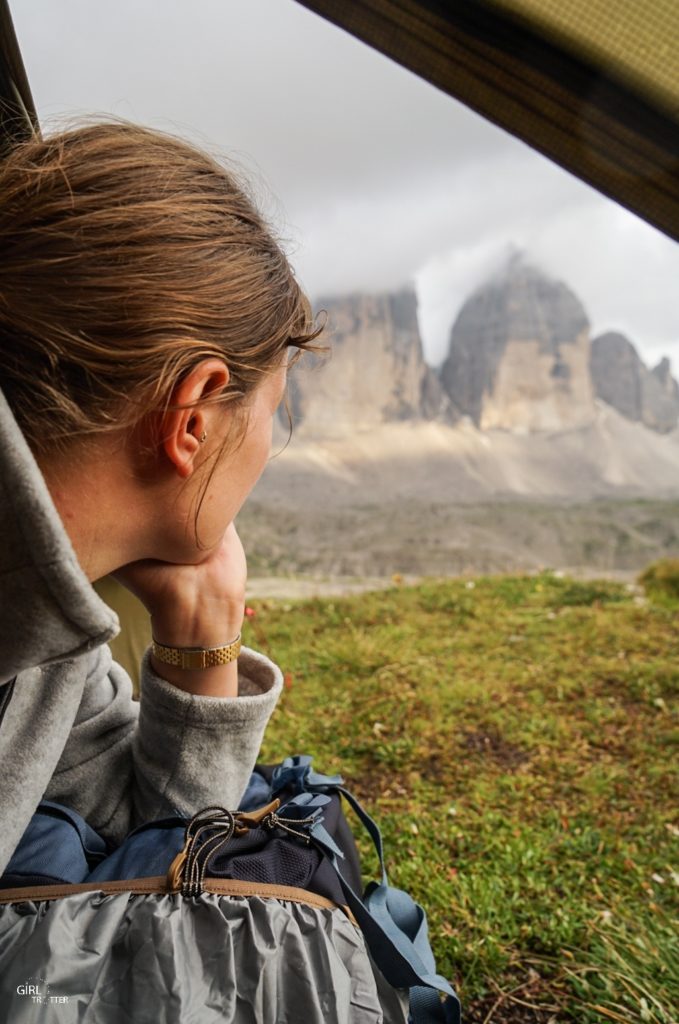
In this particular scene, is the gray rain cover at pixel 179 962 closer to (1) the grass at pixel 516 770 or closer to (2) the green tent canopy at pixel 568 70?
(1) the grass at pixel 516 770

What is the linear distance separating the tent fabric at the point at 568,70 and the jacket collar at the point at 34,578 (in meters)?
0.64

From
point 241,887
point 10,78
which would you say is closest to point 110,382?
point 241,887

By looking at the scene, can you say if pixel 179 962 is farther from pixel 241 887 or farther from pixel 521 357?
pixel 521 357

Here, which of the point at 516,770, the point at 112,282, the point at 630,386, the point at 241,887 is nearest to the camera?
the point at 112,282

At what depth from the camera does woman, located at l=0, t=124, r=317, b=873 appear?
791 millimetres

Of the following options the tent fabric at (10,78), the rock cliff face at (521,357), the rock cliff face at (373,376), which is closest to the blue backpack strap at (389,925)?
the tent fabric at (10,78)

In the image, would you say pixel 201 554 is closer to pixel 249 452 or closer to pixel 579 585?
pixel 249 452

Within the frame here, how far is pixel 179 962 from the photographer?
91 centimetres

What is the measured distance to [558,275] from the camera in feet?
200

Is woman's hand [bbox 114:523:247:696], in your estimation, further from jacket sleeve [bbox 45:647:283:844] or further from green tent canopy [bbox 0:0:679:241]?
green tent canopy [bbox 0:0:679:241]

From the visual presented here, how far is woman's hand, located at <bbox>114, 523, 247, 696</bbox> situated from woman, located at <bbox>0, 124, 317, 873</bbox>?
→ 0.02 metres

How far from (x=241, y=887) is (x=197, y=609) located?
0.44 metres

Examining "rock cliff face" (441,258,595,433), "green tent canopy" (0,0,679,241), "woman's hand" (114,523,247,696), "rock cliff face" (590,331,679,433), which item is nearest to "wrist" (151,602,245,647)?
"woman's hand" (114,523,247,696)

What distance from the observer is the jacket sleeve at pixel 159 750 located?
129 centimetres
